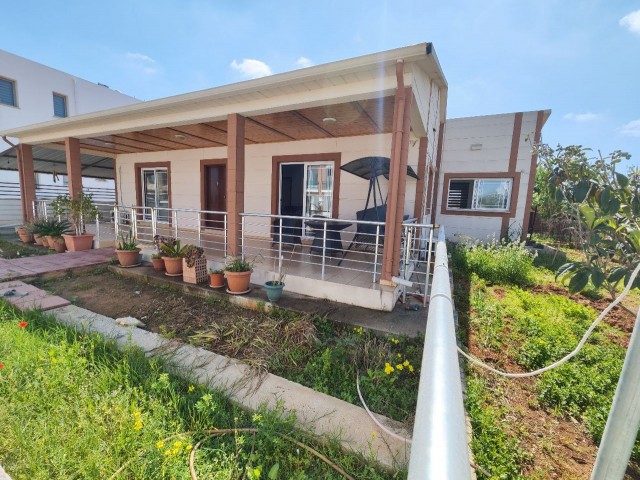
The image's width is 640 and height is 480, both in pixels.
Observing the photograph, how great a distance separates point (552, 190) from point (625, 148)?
542 mm

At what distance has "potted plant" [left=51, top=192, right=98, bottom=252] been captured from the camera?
6336 mm

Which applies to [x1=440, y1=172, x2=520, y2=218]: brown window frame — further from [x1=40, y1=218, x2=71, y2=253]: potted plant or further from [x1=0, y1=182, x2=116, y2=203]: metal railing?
[x1=0, y1=182, x2=116, y2=203]: metal railing

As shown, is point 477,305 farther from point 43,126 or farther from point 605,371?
point 43,126

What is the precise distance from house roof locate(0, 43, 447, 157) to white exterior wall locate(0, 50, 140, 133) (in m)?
5.89

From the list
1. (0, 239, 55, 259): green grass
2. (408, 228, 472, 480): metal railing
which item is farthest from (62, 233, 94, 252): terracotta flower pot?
(408, 228, 472, 480): metal railing

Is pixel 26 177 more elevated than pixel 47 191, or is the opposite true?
pixel 26 177

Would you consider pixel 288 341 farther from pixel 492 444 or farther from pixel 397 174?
pixel 397 174

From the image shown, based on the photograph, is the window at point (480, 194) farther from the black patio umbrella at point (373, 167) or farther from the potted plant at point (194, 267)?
the potted plant at point (194, 267)

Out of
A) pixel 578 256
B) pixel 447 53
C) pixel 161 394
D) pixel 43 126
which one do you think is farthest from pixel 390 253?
pixel 43 126

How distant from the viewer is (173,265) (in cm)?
464

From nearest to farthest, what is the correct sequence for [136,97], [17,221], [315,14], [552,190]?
[552,190]
[315,14]
[17,221]
[136,97]

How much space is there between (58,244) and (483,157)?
1081 cm

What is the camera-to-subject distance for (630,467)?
1.60 metres

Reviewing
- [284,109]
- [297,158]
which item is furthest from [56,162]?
[284,109]
